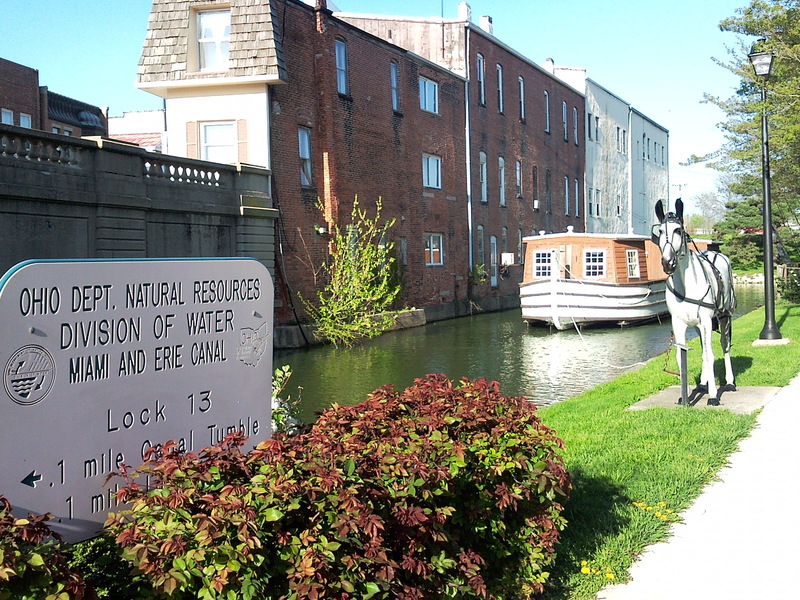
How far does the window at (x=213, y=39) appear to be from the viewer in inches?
1037

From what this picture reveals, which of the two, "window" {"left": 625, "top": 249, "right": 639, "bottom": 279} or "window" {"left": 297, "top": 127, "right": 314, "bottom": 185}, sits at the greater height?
"window" {"left": 297, "top": 127, "right": 314, "bottom": 185}

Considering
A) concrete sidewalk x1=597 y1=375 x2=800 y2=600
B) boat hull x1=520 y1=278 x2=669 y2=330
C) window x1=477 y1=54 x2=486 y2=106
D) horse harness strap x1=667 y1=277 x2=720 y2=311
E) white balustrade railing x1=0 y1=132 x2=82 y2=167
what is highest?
window x1=477 y1=54 x2=486 y2=106

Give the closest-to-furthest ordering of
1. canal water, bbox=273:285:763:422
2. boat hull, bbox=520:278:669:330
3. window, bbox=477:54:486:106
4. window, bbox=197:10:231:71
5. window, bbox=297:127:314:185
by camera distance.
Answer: canal water, bbox=273:285:763:422
window, bbox=197:10:231:71
window, bbox=297:127:314:185
boat hull, bbox=520:278:669:330
window, bbox=477:54:486:106

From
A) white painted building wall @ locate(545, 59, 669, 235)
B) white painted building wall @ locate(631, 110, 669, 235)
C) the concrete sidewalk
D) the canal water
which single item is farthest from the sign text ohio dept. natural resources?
white painted building wall @ locate(631, 110, 669, 235)

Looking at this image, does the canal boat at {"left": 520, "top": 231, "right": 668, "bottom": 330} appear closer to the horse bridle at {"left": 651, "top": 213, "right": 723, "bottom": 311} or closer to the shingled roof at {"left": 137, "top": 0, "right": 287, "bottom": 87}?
the shingled roof at {"left": 137, "top": 0, "right": 287, "bottom": 87}

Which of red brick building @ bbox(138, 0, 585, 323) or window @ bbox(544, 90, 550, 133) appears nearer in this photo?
red brick building @ bbox(138, 0, 585, 323)

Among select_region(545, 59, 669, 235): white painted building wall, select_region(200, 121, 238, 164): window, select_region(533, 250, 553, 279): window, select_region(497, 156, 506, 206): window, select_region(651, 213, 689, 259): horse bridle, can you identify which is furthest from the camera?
select_region(545, 59, 669, 235): white painted building wall

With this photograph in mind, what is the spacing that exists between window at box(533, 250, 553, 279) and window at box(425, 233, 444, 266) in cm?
573

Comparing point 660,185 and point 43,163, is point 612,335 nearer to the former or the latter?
point 43,163

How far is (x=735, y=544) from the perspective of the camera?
585 centimetres

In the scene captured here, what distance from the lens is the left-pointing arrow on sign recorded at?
10.9 ft

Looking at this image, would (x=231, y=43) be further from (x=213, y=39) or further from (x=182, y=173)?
(x=182, y=173)

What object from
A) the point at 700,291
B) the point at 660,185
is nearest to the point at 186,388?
the point at 700,291

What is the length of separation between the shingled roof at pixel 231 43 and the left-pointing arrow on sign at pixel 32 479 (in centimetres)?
2330
